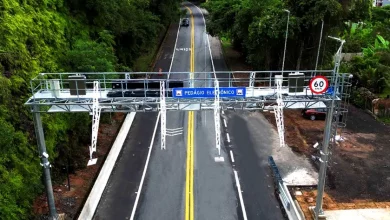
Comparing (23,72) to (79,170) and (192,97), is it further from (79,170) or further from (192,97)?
(192,97)

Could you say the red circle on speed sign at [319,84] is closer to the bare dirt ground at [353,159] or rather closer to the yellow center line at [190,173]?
the yellow center line at [190,173]

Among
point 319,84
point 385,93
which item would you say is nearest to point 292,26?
point 385,93

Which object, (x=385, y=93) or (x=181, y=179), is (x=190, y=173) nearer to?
(x=181, y=179)

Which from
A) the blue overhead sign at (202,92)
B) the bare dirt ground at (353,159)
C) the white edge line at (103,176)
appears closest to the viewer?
the blue overhead sign at (202,92)

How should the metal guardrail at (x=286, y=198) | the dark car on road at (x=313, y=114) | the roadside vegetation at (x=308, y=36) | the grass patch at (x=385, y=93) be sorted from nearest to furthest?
1. the metal guardrail at (x=286, y=198)
2. the roadside vegetation at (x=308, y=36)
3. the dark car on road at (x=313, y=114)
4. the grass patch at (x=385, y=93)

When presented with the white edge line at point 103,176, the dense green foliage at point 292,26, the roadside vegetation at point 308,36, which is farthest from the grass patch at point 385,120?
the white edge line at point 103,176
